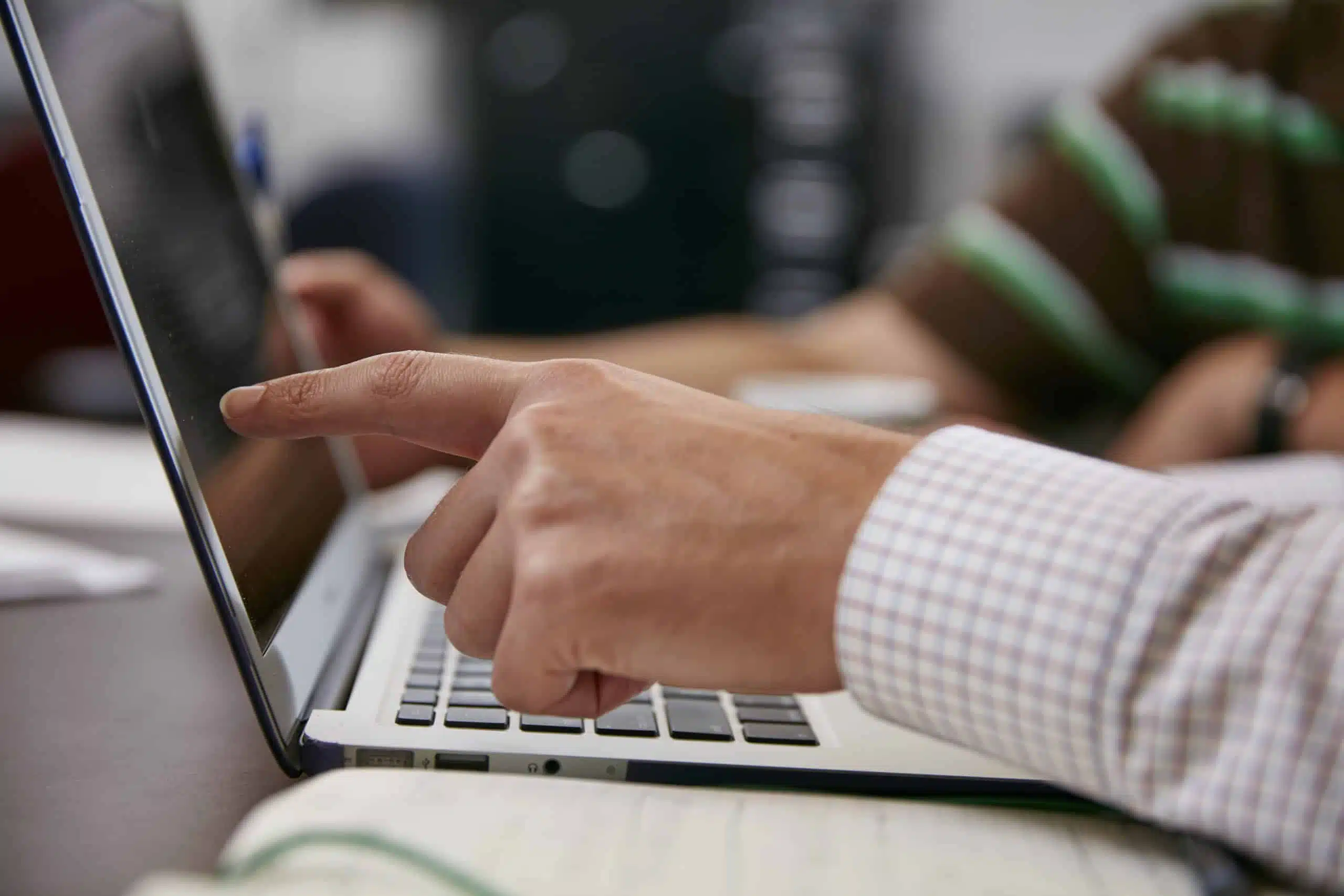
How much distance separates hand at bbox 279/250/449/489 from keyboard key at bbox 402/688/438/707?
0.24 metres

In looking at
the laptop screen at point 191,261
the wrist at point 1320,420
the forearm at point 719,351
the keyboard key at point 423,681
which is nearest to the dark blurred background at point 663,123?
the forearm at point 719,351

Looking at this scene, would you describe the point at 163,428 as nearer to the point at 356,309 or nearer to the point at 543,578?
the point at 543,578

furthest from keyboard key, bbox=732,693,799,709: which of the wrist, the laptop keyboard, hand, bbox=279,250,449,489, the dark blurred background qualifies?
the dark blurred background

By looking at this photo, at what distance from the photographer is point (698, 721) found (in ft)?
1.17

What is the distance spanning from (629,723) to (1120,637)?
147 mm

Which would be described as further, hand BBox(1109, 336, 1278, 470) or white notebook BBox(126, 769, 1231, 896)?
hand BBox(1109, 336, 1278, 470)

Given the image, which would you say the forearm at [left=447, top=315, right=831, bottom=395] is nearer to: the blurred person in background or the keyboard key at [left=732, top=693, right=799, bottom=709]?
the blurred person in background

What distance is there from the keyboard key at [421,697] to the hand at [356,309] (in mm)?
243

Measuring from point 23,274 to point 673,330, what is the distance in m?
0.57

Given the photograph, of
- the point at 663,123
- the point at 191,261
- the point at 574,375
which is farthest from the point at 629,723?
the point at 663,123

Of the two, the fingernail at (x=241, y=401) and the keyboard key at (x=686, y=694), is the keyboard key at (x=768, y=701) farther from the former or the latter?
the fingernail at (x=241, y=401)

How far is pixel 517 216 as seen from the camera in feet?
6.34

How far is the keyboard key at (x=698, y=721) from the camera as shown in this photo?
348mm

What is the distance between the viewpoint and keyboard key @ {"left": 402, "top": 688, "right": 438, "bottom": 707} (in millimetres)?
356
